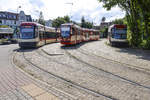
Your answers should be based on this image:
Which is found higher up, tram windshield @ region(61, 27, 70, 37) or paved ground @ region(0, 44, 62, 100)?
tram windshield @ region(61, 27, 70, 37)

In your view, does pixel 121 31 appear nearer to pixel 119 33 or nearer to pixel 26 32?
pixel 119 33

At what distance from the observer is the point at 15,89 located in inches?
155

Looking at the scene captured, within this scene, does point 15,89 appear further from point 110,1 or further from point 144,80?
point 110,1

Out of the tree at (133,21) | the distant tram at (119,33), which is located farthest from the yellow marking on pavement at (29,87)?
the tree at (133,21)

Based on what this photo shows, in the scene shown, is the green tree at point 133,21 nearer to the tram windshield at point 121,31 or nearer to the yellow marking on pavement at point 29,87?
the tram windshield at point 121,31

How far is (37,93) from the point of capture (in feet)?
12.1

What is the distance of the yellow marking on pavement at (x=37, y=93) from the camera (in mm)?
3452

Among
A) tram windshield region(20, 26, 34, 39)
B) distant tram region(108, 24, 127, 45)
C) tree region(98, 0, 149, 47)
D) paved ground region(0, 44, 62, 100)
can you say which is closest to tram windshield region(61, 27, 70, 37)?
tram windshield region(20, 26, 34, 39)

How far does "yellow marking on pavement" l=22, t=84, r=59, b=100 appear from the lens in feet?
11.3

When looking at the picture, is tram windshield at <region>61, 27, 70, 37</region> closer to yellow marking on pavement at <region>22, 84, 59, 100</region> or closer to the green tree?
the green tree

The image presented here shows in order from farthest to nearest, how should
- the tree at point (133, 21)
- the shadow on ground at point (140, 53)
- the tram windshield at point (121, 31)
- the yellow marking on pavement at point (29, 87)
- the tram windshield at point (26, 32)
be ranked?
1. the tram windshield at point (121, 31)
2. the tree at point (133, 21)
3. the tram windshield at point (26, 32)
4. the shadow on ground at point (140, 53)
5. the yellow marking on pavement at point (29, 87)

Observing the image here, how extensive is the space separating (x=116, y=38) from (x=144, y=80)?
42.7 feet

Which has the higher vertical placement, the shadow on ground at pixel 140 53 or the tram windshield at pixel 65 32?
the tram windshield at pixel 65 32

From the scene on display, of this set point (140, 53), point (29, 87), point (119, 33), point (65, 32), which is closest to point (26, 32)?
point (65, 32)
